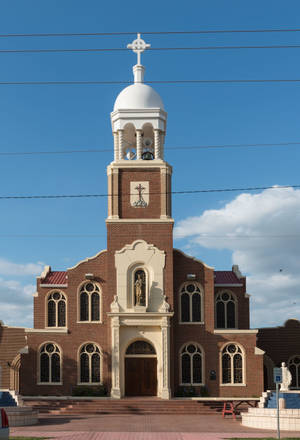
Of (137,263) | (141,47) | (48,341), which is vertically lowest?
(48,341)

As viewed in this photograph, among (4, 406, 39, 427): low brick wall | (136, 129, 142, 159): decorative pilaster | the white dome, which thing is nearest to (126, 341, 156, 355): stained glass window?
(4, 406, 39, 427): low brick wall

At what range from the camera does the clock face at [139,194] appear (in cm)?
3988

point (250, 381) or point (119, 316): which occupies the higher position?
point (119, 316)

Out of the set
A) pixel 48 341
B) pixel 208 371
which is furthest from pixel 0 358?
pixel 208 371

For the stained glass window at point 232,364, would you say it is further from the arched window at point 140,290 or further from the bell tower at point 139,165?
the bell tower at point 139,165

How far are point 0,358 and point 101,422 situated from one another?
51.6 ft

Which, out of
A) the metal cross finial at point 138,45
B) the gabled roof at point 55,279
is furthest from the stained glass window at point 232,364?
the metal cross finial at point 138,45

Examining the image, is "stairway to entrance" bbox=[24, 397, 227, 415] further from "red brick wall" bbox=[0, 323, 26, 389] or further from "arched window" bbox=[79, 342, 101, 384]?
"red brick wall" bbox=[0, 323, 26, 389]

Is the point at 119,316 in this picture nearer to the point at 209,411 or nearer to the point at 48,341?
the point at 48,341

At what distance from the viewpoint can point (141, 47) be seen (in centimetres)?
4103

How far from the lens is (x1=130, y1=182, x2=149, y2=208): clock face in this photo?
131 ft

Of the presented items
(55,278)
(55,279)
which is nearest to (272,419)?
(55,279)

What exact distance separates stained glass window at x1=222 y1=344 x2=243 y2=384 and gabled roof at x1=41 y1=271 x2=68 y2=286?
380 inches

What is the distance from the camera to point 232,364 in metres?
39.2
